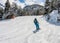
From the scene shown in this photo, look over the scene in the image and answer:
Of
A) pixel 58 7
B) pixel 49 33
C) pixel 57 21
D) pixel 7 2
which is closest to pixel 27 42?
pixel 49 33

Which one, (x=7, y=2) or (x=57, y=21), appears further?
(x=7, y=2)

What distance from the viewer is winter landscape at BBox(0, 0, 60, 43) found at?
791 centimetres

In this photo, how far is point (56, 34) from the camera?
8.62 metres

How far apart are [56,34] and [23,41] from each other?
2.19 metres

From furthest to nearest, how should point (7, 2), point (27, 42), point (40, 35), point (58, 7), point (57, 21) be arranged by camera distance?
point (7, 2) < point (58, 7) < point (57, 21) < point (40, 35) < point (27, 42)

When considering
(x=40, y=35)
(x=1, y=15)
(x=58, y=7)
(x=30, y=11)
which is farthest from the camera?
(x=30, y=11)

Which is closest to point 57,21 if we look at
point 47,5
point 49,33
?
point 49,33

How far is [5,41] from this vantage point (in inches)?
292

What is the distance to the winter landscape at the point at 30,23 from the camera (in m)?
7.91

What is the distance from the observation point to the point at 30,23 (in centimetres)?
1215

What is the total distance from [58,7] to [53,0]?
2079mm

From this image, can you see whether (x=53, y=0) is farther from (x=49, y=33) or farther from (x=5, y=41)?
(x=5, y=41)

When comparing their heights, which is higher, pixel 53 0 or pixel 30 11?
pixel 53 0

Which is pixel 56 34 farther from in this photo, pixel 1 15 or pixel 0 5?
pixel 0 5
